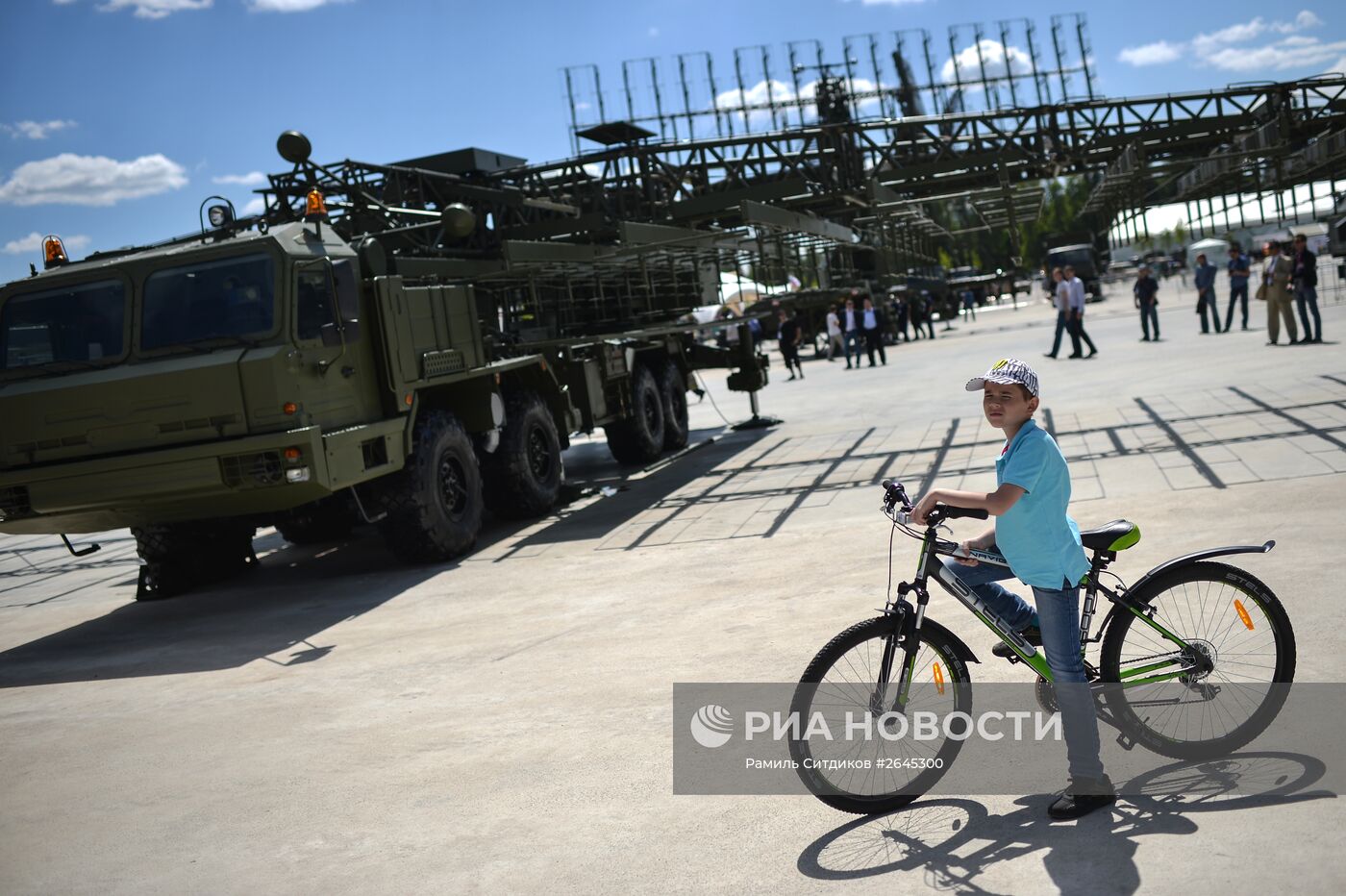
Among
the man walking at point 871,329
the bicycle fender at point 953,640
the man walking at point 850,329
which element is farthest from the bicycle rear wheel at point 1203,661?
the man walking at point 850,329

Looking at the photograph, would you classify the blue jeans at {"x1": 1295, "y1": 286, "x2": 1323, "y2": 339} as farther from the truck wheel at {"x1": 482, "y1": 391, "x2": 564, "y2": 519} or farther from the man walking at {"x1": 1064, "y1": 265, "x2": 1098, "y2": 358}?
the truck wheel at {"x1": 482, "y1": 391, "x2": 564, "y2": 519}

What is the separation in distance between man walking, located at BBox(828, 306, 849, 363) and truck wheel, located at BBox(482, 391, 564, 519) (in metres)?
18.8

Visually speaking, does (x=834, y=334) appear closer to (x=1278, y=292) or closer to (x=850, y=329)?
(x=850, y=329)

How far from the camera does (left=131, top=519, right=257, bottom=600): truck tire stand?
11109mm

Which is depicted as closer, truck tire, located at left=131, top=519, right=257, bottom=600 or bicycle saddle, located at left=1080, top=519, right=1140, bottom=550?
bicycle saddle, located at left=1080, top=519, right=1140, bottom=550

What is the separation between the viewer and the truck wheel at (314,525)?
12445 millimetres

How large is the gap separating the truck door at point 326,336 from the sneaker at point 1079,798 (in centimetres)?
673

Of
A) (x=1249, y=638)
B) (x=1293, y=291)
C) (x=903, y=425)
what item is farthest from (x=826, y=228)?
(x=1249, y=638)

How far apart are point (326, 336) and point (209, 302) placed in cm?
99

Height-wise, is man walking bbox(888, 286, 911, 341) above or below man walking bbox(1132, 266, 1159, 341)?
above

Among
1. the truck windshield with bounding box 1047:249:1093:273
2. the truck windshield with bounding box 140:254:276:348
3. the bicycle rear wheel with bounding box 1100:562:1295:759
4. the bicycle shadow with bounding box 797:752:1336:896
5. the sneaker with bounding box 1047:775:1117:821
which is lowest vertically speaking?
the bicycle shadow with bounding box 797:752:1336:896

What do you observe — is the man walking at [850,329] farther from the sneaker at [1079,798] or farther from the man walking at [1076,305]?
the sneaker at [1079,798]

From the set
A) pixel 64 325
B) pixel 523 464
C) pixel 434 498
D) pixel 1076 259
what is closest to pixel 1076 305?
pixel 523 464

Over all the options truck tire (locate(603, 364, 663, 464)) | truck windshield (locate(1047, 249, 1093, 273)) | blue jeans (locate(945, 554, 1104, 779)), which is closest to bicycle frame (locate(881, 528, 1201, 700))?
blue jeans (locate(945, 554, 1104, 779))
